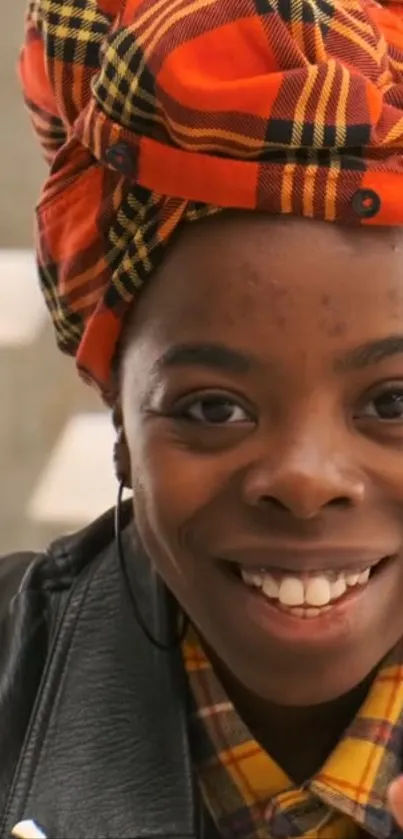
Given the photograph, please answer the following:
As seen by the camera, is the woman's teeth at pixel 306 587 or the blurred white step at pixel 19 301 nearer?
the woman's teeth at pixel 306 587

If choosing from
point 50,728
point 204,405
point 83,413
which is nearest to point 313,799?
point 50,728

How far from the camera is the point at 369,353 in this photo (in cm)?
76

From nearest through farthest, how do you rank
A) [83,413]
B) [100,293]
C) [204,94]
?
[204,94] < [100,293] < [83,413]

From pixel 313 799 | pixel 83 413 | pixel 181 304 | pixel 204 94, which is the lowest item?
pixel 313 799

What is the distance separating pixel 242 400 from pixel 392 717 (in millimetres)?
302

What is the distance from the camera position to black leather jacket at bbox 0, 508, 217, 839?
2.98ft

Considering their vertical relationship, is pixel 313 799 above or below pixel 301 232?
below

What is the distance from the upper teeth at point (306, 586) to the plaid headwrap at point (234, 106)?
223 mm

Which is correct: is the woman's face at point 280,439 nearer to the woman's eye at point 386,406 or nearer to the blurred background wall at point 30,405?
the woman's eye at point 386,406

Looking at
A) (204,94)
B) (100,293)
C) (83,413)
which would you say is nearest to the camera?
(204,94)

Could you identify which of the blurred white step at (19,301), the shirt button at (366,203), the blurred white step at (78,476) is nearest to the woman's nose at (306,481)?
the shirt button at (366,203)

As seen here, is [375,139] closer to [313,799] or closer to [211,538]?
[211,538]

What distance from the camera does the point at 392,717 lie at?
3.05ft

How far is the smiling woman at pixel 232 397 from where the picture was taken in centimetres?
75
